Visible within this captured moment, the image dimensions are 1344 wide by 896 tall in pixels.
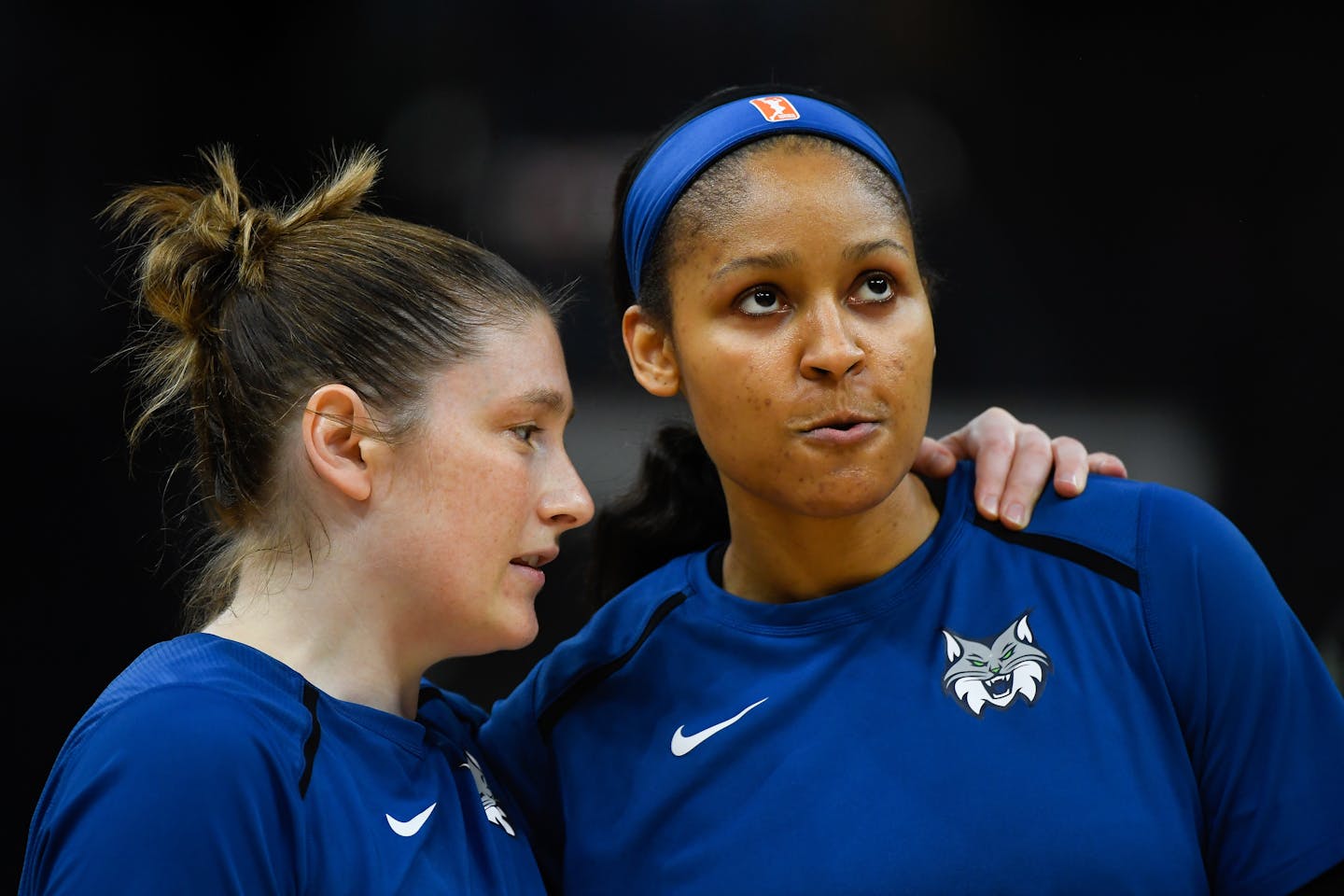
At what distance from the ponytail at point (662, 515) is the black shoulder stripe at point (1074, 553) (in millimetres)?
508

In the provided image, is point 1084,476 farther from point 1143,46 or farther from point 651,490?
point 1143,46

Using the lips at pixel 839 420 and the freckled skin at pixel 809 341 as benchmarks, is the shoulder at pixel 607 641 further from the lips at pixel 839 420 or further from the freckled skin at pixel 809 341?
the lips at pixel 839 420

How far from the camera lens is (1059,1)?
11.1 feet

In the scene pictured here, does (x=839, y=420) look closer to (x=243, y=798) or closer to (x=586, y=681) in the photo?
(x=586, y=681)

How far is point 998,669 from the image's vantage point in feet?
5.21

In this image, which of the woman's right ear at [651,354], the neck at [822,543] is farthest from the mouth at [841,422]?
the woman's right ear at [651,354]

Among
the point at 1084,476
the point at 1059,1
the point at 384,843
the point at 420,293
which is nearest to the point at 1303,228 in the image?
the point at 1059,1

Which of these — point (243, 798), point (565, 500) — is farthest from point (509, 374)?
point (243, 798)

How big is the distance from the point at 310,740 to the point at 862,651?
667 millimetres

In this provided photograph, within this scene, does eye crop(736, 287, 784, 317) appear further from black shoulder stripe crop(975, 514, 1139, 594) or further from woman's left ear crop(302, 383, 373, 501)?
woman's left ear crop(302, 383, 373, 501)

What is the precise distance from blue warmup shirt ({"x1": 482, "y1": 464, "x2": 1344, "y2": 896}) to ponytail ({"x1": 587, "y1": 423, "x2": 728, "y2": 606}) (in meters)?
0.30

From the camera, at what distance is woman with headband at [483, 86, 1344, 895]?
148cm

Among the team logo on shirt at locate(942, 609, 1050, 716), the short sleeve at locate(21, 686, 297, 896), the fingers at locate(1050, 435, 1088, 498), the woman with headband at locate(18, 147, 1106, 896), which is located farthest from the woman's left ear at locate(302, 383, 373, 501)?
the fingers at locate(1050, 435, 1088, 498)

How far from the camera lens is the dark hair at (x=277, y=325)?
165 cm
